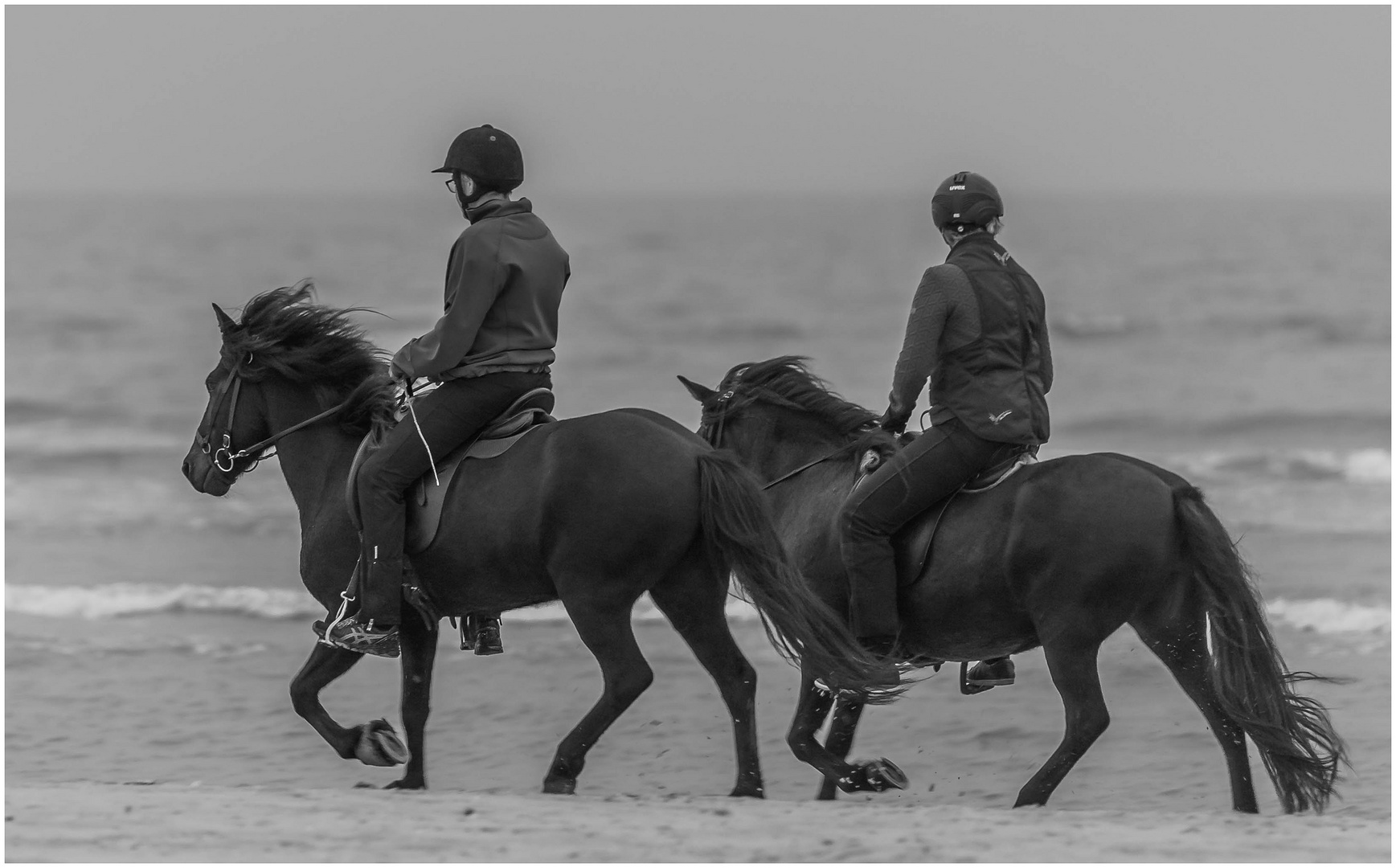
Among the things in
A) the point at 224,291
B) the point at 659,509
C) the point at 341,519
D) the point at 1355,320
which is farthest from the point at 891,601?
the point at 224,291

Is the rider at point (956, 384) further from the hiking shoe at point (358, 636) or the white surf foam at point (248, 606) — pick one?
the white surf foam at point (248, 606)

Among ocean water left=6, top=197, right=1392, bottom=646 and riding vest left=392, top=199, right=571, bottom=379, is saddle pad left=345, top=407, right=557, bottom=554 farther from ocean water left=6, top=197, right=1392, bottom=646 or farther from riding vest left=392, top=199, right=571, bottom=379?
ocean water left=6, top=197, right=1392, bottom=646

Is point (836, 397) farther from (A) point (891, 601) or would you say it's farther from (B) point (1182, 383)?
(B) point (1182, 383)

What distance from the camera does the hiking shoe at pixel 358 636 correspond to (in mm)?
6703

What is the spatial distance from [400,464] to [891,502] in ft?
6.17

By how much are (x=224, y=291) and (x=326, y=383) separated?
136ft

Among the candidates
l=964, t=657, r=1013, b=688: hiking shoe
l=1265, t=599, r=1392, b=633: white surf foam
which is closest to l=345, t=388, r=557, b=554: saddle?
l=964, t=657, r=1013, b=688: hiking shoe

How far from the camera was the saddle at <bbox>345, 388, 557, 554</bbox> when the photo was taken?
6.78 metres

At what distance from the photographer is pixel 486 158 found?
22.2 ft

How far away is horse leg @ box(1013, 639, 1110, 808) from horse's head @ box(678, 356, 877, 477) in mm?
1363

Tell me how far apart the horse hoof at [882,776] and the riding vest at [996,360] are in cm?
133

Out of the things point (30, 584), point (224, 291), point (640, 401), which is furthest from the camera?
point (224, 291)

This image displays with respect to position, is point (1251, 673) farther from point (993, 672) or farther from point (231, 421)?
point (231, 421)

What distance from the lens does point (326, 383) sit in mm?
7223
